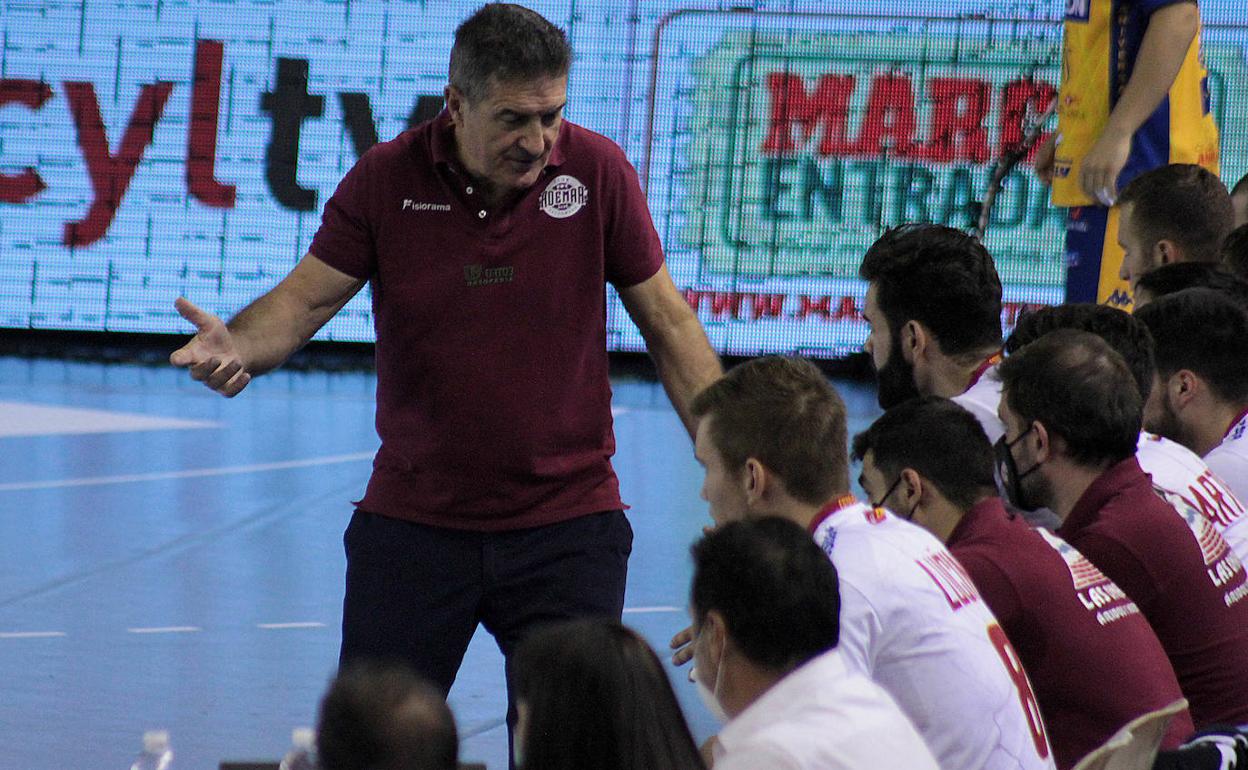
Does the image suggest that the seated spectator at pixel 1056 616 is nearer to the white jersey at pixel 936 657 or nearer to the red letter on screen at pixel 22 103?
the white jersey at pixel 936 657

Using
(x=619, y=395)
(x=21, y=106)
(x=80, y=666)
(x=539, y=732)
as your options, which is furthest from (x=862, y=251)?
(x=539, y=732)

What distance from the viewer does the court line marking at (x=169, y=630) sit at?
19.8 feet

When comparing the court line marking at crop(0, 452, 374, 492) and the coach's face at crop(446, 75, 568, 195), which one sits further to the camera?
the court line marking at crop(0, 452, 374, 492)

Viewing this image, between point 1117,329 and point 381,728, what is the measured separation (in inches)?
103

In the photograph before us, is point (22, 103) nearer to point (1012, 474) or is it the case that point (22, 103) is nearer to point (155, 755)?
point (155, 755)

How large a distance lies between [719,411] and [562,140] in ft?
2.43

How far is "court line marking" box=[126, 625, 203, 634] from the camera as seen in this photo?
6.03 m

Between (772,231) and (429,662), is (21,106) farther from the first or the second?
(429,662)

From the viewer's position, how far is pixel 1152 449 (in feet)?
13.1

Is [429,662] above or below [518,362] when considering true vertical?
below

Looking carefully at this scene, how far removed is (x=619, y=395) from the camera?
40.1 ft

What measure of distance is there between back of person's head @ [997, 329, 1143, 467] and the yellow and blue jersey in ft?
6.37

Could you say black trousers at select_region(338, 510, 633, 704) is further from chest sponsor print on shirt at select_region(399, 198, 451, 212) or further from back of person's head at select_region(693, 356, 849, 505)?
chest sponsor print on shirt at select_region(399, 198, 451, 212)

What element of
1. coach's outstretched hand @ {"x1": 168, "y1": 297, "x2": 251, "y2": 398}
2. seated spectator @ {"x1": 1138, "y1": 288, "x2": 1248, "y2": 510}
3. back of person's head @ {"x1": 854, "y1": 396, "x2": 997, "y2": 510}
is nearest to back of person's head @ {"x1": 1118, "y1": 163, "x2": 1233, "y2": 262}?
seated spectator @ {"x1": 1138, "y1": 288, "x2": 1248, "y2": 510}
